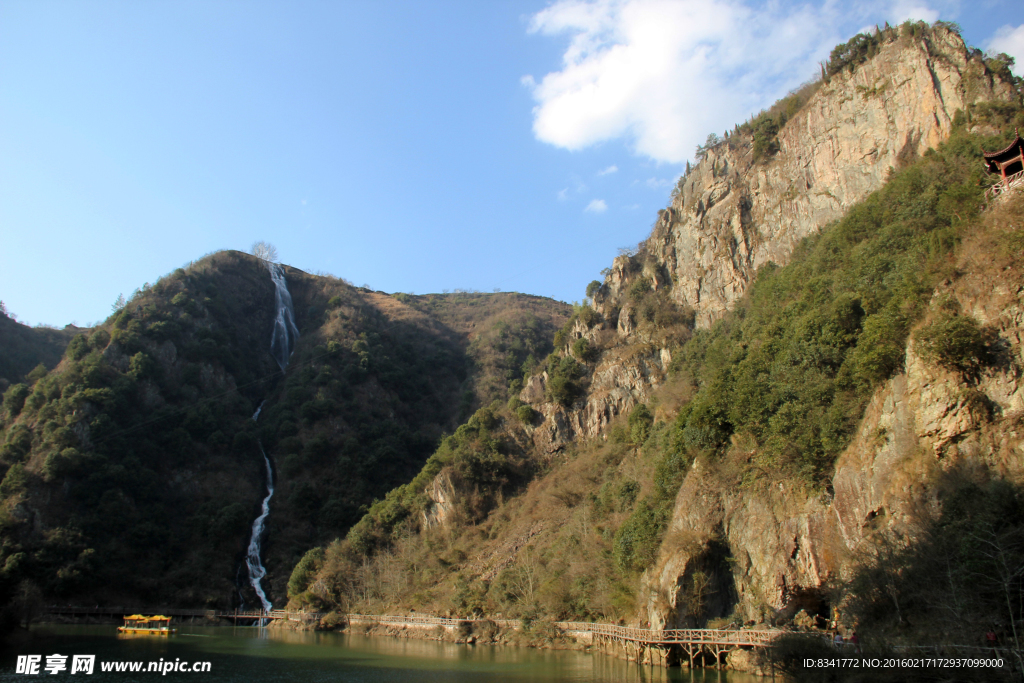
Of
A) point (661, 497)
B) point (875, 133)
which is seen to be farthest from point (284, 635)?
Result: point (875, 133)

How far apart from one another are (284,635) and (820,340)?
43399 millimetres

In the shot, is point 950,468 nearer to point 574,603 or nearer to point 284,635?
point 574,603

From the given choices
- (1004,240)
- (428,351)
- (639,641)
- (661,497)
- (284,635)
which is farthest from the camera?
(428,351)

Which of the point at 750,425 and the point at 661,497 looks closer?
the point at 750,425

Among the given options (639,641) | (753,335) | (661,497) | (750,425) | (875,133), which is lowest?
(639,641)

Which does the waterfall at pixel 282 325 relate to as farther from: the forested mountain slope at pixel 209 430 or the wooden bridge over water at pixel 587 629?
the wooden bridge over water at pixel 587 629

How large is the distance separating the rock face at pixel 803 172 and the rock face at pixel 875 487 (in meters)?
17.8

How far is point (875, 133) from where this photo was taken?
126ft

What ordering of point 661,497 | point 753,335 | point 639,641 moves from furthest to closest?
point 753,335 → point 661,497 → point 639,641

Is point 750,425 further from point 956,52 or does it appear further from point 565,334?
point 565,334

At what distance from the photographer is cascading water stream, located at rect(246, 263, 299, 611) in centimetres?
5697

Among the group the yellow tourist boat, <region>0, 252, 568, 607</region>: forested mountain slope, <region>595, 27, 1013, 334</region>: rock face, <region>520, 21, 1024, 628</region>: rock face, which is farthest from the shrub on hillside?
the yellow tourist boat

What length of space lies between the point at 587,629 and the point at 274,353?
73.9m

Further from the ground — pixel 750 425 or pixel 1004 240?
pixel 1004 240
